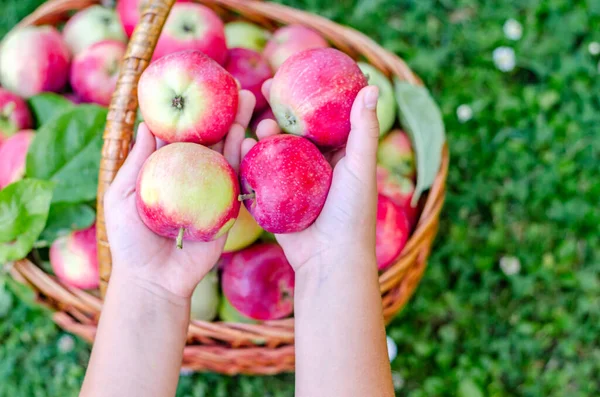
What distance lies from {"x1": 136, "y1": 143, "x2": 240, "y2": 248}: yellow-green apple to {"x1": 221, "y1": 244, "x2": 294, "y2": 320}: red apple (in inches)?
11.0

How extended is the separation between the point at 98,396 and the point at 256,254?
17.4 inches

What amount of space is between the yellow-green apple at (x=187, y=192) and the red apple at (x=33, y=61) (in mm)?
714

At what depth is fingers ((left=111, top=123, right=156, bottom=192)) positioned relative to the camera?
100cm

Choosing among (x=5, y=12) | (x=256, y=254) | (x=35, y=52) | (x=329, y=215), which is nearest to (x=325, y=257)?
(x=329, y=215)

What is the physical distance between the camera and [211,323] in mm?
1163

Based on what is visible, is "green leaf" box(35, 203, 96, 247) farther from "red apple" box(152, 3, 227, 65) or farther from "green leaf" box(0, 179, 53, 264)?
"red apple" box(152, 3, 227, 65)

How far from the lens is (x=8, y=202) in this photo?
1167 mm

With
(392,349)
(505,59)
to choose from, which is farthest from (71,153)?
(505,59)

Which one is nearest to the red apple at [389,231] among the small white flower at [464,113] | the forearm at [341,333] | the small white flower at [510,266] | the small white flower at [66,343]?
the forearm at [341,333]

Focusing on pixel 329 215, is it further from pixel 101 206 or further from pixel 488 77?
pixel 488 77

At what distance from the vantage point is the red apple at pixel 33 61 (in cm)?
145

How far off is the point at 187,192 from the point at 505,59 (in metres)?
1.49

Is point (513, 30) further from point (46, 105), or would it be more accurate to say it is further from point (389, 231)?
point (46, 105)

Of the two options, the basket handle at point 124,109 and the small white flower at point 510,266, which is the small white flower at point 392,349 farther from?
the basket handle at point 124,109
